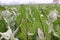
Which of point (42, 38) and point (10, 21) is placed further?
point (10, 21)

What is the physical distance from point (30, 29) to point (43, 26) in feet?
0.09

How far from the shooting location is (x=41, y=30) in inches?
14.1

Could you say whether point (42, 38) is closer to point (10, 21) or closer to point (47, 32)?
point (47, 32)

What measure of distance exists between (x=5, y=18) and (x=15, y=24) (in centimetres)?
3

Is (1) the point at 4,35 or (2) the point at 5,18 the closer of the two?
(1) the point at 4,35

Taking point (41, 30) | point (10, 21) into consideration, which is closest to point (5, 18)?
point (10, 21)

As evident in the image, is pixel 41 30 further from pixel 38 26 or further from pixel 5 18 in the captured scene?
pixel 5 18

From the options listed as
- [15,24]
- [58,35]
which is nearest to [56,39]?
[58,35]

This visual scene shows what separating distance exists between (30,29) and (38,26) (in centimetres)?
2

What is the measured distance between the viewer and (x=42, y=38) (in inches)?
13.4

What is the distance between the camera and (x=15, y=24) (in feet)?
1.46

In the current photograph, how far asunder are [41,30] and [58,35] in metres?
0.04

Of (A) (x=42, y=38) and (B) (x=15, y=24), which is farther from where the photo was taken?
(B) (x=15, y=24)

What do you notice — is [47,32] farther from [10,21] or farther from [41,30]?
[10,21]
